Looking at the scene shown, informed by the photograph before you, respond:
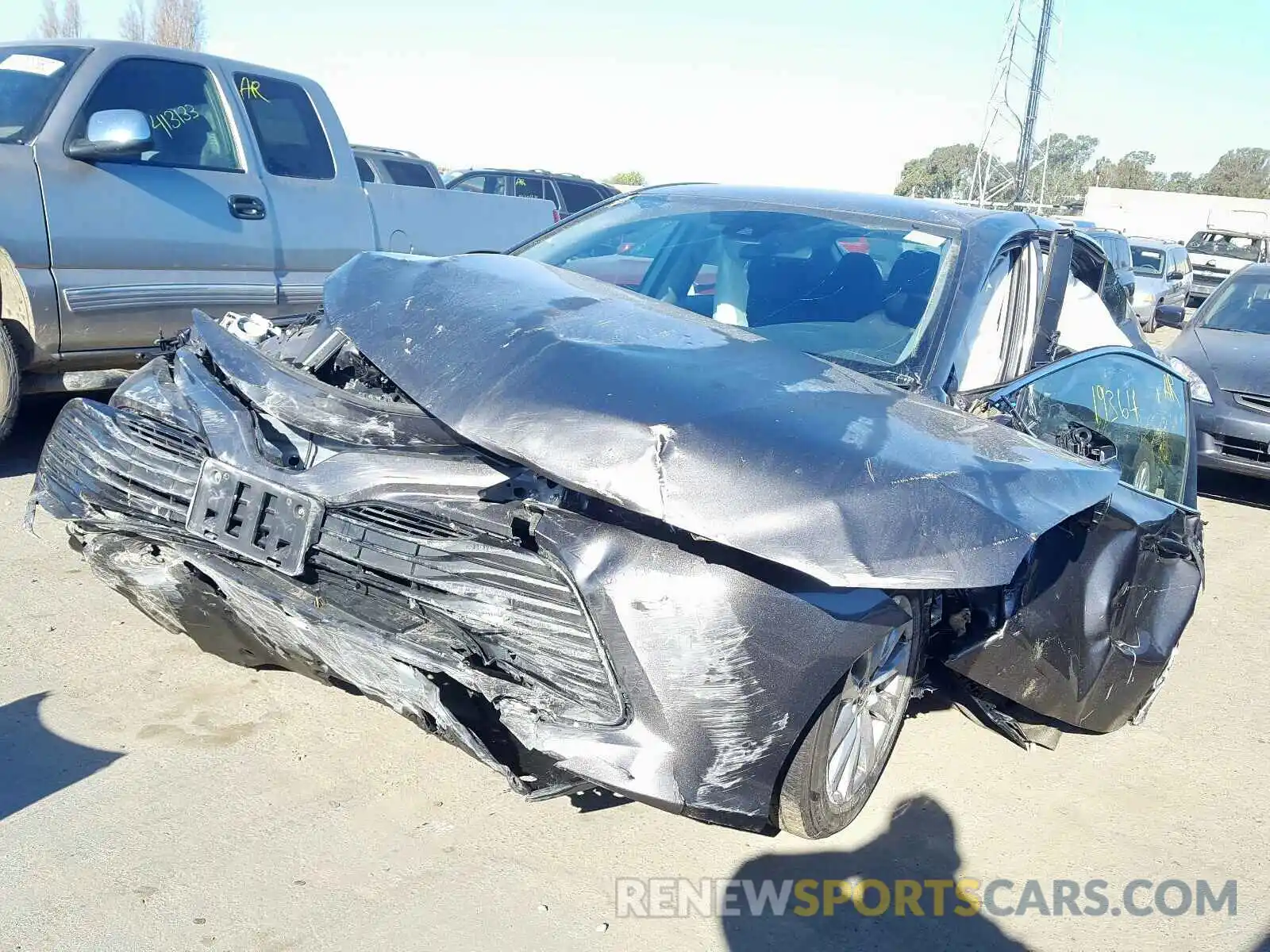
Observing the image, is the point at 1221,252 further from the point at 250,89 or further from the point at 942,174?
the point at 942,174

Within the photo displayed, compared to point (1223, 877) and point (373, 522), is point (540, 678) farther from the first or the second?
point (1223, 877)

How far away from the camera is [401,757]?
3129 millimetres

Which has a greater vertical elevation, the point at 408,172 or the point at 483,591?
the point at 408,172

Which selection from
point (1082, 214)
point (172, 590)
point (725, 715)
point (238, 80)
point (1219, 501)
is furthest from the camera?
point (1082, 214)

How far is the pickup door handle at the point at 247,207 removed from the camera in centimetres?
573

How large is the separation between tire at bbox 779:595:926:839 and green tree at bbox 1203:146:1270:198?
216 ft

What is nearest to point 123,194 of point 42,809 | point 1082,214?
point 42,809

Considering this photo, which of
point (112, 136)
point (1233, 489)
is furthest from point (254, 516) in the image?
point (1233, 489)

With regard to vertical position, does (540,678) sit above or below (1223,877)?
above

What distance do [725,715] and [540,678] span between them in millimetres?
428

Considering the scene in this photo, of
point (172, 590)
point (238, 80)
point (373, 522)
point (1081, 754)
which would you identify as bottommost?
point (1081, 754)

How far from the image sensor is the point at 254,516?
2.66 m

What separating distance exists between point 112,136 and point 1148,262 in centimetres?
1851

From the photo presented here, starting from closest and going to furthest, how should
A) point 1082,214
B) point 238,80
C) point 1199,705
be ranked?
point 1199,705, point 238,80, point 1082,214
